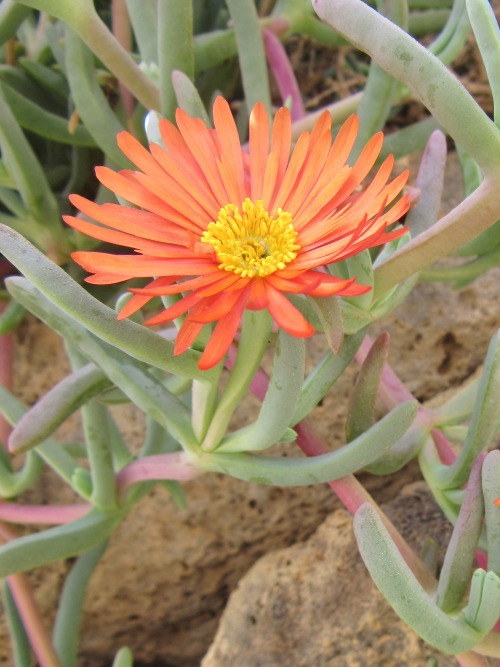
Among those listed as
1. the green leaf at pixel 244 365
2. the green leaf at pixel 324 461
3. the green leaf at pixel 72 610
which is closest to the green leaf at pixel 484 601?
the green leaf at pixel 324 461

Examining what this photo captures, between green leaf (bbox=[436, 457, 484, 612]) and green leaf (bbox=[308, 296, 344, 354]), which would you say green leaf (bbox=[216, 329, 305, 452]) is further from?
green leaf (bbox=[436, 457, 484, 612])

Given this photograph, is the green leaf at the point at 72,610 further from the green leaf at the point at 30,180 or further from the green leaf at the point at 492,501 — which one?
the green leaf at the point at 492,501

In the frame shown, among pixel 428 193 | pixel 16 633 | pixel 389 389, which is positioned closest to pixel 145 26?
pixel 428 193

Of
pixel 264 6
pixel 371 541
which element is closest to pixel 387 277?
pixel 371 541

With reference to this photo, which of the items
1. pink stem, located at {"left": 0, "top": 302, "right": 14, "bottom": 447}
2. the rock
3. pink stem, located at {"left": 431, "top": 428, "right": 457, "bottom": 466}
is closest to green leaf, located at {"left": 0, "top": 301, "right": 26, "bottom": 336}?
pink stem, located at {"left": 0, "top": 302, "right": 14, "bottom": 447}

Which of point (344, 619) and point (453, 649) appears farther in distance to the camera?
point (344, 619)

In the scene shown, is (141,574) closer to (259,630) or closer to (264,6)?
(259,630)
